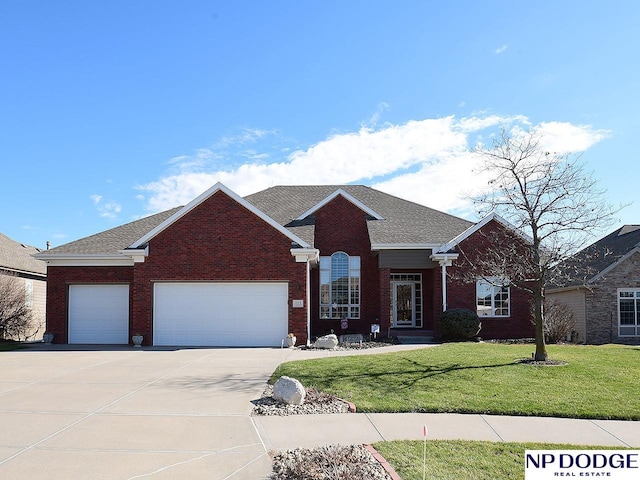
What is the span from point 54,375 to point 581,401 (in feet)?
36.7

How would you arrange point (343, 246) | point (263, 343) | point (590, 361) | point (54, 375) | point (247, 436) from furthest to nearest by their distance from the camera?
point (343, 246)
point (263, 343)
point (590, 361)
point (54, 375)
point (247, 436)

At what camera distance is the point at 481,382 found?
36.9ft

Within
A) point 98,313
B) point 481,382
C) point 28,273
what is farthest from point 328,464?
point 28,273

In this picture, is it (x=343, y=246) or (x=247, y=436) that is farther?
(x=343, y=246)

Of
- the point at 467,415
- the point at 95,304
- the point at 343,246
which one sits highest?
the point at 343,246

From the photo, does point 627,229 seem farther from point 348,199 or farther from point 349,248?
point 349,248

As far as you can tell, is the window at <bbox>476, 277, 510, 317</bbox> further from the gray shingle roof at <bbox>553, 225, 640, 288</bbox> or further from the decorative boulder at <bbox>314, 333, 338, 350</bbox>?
the decorative boulder at <bbox>314, 333, 338, 350</bbox>

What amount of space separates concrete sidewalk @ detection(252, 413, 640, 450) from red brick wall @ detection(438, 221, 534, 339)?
12755 mm

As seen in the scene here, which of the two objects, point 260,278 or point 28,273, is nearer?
point 260,278

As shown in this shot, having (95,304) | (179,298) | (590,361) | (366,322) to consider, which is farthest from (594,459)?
(95,304)

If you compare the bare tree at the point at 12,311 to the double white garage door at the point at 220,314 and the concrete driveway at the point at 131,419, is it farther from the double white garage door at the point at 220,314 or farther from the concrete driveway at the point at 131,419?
the concrete driveway at the point at 131,419

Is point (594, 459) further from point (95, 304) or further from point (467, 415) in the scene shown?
point (95, 304)

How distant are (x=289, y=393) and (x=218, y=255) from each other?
10.9 m

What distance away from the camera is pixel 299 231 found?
22.9m
